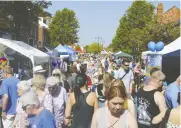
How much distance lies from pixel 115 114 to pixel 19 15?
2543 cm

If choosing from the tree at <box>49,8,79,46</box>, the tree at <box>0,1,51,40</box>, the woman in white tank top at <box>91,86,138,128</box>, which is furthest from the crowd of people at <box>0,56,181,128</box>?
the tree at <box>49,8,79,46</box>

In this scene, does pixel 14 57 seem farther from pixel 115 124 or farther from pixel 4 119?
pixel 115 124

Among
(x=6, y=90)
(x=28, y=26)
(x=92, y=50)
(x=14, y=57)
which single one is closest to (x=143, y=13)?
(x=28, y=26)

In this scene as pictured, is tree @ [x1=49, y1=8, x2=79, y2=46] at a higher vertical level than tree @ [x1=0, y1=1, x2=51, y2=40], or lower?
higher

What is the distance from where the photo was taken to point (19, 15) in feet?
92.4

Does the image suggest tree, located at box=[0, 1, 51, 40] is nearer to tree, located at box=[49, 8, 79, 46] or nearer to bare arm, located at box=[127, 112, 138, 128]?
bare arm, located at box=[127, 112, 138, 128]

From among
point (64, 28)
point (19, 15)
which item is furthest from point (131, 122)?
point (64, 28)

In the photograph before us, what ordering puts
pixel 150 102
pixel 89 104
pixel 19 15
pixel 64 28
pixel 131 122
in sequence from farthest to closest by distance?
pixel 64 28
pixel 19 15
pixel 89 104
pixel 150 102
pixel 131 122

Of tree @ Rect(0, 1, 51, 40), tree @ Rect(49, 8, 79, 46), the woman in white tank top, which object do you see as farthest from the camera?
tree @ Rect(49, 8, 79, 46)

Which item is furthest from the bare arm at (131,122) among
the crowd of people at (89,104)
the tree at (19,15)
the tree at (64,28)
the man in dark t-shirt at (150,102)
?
the tree at (64,28)

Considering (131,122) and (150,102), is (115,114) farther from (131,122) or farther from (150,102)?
(150,102)

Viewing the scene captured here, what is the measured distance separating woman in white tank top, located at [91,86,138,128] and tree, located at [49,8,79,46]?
75.4 metres

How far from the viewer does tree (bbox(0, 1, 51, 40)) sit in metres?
26.8

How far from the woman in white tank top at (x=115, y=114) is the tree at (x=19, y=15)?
22.8 metres
